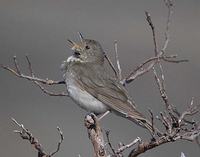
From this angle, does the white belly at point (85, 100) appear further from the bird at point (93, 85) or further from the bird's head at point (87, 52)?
the bird's head at point (87, 52)

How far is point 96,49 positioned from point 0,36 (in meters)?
9.53

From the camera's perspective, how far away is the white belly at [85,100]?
336 inches

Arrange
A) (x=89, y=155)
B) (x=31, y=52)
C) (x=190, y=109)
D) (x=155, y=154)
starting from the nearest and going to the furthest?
(x=190, y=109) → (x=89, y=155) → (x=155, y=154) → (x=31, y=52)

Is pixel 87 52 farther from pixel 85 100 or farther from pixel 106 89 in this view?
pixel 85 100

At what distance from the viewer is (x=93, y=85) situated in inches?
344

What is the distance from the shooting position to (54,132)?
547 inches

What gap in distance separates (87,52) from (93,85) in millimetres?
475

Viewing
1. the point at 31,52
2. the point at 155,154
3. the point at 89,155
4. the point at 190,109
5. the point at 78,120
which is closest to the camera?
the point at 190,109

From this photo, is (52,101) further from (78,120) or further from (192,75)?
(192,75)

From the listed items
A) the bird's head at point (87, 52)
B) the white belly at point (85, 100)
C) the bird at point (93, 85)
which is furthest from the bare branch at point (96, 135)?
the bird's head at point (87, 52)

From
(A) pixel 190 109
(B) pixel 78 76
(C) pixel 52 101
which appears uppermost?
(C) pixel 52 101

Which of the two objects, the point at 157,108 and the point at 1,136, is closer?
the point at 1,136

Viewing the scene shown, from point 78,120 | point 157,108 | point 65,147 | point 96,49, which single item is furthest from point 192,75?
point 96,49

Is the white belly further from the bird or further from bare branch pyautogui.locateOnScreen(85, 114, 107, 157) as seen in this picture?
bare branch pyautogui.locateOnScreen(85, 114, 107, 157)
